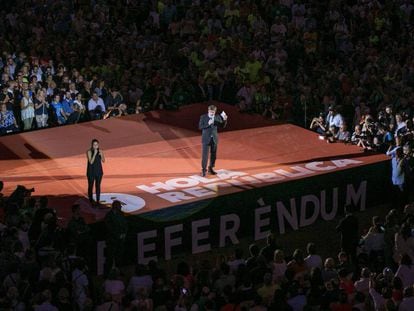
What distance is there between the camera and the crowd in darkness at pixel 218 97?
14.9 m

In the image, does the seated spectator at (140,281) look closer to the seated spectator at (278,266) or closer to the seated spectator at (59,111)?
the seated spectator at (278,266)

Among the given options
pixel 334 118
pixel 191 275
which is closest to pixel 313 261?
pixel 191 275

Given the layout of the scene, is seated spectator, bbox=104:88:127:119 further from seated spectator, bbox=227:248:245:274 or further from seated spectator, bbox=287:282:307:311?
seated spectator, bbox=287:282:307:311

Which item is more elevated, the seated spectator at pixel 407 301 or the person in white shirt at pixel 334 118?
the person in white shirt at pixel 334 118

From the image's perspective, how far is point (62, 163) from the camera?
69.4 feet

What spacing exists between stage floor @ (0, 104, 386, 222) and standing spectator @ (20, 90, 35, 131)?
1.93 ft

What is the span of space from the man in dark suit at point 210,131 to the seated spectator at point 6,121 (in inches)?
186

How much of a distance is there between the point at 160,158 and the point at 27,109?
3.46 meters

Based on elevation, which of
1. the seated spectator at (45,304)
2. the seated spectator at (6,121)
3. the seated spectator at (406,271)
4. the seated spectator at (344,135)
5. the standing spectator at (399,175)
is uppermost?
the seated spectator at (6,121)

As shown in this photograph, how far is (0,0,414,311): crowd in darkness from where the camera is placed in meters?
14.9

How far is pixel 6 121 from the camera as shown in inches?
902

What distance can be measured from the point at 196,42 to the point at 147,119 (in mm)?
3471

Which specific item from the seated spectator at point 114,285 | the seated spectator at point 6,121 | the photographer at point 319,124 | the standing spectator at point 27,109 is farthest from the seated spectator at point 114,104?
the seated spectator at point 114,285

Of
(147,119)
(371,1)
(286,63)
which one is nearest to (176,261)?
(147,119)
